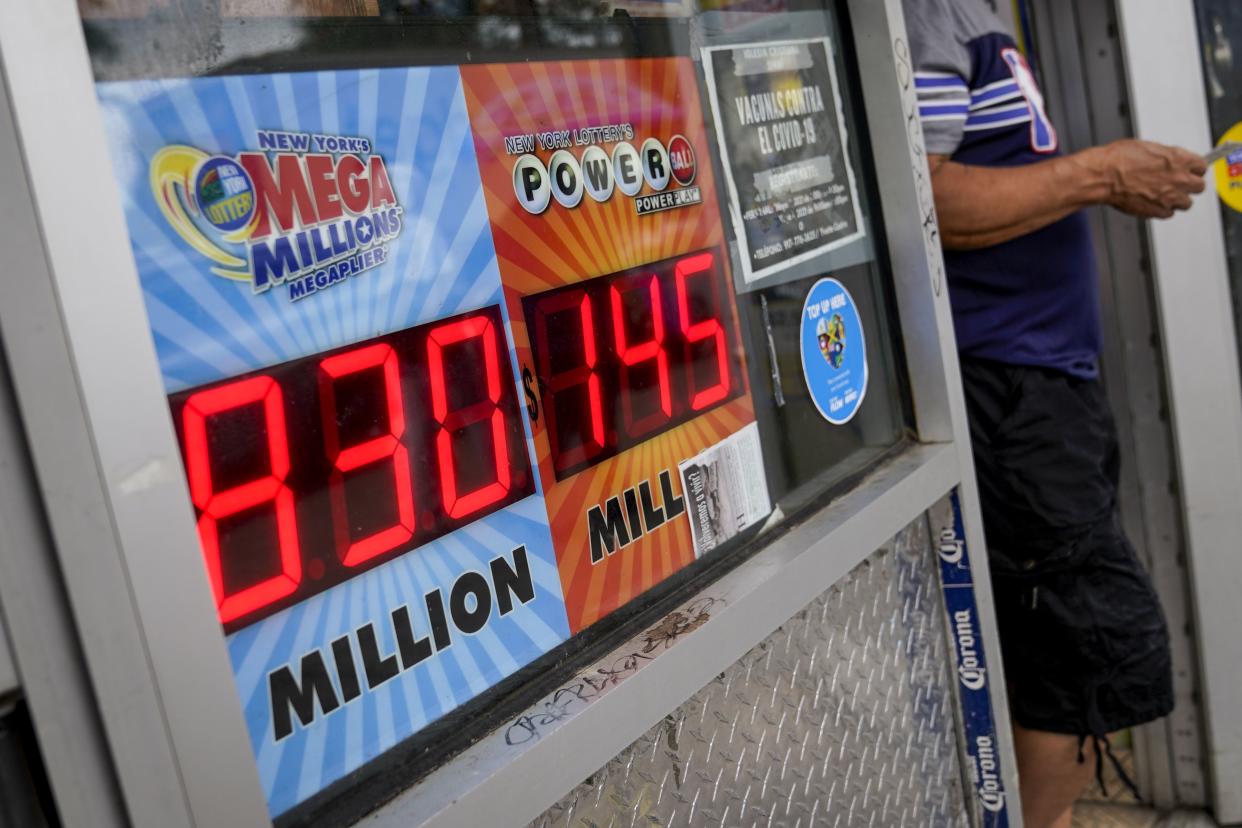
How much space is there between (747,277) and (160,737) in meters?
0.87

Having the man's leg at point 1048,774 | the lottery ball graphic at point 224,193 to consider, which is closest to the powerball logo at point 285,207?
the lottery ball graphic at point 224,193

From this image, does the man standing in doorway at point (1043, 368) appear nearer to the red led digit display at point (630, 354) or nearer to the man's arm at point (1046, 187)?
the man's arm at point (1046, 187)

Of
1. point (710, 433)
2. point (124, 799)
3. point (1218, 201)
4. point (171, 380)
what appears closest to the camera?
point (124, 799)

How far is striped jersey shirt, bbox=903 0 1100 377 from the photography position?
1756mm

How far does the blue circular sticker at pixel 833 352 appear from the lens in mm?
1401

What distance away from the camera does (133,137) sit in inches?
27.1

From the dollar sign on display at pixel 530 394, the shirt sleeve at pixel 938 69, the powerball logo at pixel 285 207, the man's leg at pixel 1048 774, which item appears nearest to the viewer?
the powerball logo at pixel 285 207

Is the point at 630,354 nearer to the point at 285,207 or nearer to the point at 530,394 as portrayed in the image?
the point at 530,394

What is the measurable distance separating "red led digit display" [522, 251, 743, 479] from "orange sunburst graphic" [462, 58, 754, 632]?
1 centimetres

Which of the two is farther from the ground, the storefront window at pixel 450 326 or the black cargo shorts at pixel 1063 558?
the storefront window at pixel 450 326

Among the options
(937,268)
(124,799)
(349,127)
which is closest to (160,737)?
(124,799)

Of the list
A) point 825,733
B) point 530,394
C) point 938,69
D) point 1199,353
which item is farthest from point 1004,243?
point 530,394

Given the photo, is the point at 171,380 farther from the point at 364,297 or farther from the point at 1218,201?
the point at 1218,201

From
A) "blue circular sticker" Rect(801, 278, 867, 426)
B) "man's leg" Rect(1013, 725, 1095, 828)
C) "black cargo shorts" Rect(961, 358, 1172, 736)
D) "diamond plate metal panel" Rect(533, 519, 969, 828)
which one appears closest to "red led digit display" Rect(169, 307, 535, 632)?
"diamond plate metal panel" Rect(533, 519, 969, 828)
